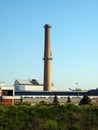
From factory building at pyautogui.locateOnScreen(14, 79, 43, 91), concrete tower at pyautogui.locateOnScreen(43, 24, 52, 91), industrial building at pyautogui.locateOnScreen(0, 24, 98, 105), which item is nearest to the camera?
industrial building at pyautogui.locateOnScreen(0, 24, 98, 105)

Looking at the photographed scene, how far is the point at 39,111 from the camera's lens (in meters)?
38.5

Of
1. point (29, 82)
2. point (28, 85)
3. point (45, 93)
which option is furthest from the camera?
point (29, 82)

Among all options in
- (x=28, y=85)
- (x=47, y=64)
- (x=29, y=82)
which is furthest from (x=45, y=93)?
(x=29, y=82)

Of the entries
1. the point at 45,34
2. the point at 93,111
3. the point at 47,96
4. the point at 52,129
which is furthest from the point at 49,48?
the point at 52,129

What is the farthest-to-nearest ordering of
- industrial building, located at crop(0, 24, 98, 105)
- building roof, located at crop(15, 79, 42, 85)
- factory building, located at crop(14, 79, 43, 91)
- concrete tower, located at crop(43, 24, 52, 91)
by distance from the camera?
building roof, located at crop(15, 79, 42, 85)
factory building, located at crop(14, 79, 43, 91)
concrete tower, located at crop(43, 24, 52, 91)
industrial building, located at crop(0, 24, 98, 105)

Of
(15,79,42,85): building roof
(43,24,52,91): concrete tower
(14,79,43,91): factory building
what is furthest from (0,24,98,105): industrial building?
(15,79,42,85): building roof

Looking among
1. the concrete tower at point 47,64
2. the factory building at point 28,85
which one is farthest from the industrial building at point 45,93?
the factory building at point 28,85

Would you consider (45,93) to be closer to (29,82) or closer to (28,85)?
(28,85)

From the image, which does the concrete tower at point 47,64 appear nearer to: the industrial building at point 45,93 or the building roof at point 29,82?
the industrial building at point 45,93

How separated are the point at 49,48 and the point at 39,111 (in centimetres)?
5453

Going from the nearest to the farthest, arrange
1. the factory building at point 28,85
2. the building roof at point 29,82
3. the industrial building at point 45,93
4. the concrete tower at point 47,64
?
the industrial building at point 45,93
the concrete tower at point 47,64
the factory building at point 28,85
the building roof at point 29,82

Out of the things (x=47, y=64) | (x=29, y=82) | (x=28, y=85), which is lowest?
(x=28, y=85)

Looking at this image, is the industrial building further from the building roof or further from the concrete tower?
the building roof

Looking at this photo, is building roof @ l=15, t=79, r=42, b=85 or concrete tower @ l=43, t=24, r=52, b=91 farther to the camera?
building roof @ l=15, t=79, r=42, b=85
